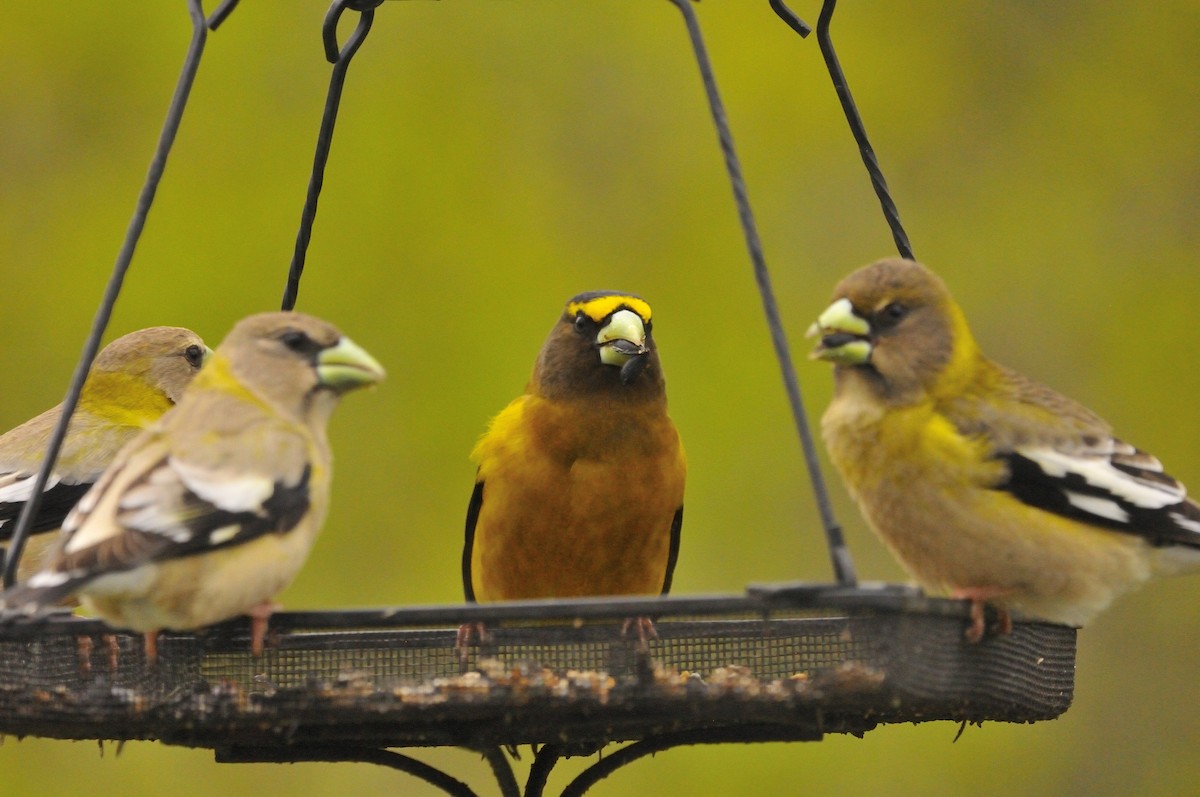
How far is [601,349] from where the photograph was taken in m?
6.05

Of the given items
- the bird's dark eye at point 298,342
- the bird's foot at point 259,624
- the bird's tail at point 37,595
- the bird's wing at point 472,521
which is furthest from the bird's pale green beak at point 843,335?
the bird's tail at point 37,595

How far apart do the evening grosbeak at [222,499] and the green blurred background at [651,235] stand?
439 cm

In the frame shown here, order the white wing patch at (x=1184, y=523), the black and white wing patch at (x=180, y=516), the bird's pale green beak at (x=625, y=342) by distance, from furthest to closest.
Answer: the bird's pale green beak at (x=625, y=342)
the white wing patch at (x=1184, y=523)
the black and white wing patch at (x=180, y=516)

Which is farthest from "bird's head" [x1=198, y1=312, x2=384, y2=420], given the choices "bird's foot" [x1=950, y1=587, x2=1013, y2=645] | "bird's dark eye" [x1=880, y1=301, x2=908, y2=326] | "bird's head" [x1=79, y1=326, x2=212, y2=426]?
"bird's head" [x1=79, y1=326, x2=212, y2=426]

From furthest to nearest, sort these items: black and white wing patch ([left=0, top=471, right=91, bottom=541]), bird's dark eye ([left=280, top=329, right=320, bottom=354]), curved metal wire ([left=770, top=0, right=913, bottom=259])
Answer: black and white wing patch ([left=0, top=471, right=91, bottom=541]) < curved metal wire ([left=770, top=0, right=913, bottom=259]) < bird's dark eye ([left=280, top=329, right=320, bottom=354])

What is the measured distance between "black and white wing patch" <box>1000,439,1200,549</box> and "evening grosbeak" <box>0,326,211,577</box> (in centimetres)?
328

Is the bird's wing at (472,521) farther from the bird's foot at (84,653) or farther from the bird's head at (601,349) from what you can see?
the bird's foot at (84,653)

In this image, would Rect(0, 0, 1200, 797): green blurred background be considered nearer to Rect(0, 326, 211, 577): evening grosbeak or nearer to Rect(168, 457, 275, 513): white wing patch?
Rect(0, 326, 211, 577): evening grosbeak

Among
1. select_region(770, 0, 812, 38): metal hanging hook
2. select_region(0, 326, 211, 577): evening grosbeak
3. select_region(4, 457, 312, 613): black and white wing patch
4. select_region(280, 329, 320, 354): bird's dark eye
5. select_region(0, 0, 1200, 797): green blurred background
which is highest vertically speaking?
select_region(0, 0, 1200, 797): green blurred background

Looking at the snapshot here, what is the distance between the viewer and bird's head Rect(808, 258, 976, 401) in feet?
15.5

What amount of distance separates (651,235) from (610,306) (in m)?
3.69

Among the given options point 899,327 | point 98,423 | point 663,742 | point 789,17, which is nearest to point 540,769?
point 663,742

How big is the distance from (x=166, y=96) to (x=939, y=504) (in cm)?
642

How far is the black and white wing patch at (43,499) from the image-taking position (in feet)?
19.2
